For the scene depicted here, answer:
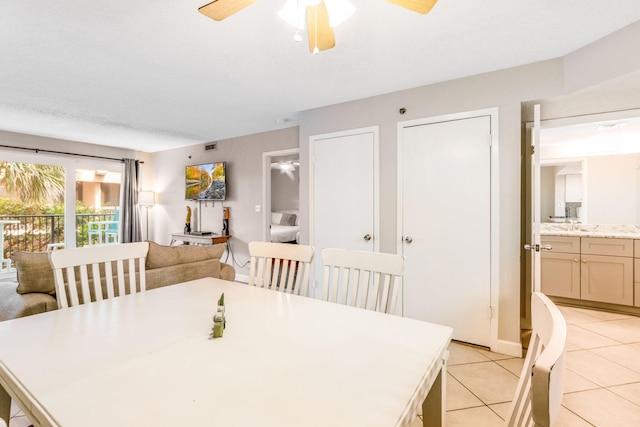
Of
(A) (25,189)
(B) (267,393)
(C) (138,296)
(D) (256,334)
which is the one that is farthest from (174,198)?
(B) (267,393)

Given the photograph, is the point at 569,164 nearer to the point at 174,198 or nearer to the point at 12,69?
the point at 12,69

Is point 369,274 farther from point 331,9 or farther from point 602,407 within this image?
point 602,407

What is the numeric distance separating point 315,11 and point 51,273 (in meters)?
2.40

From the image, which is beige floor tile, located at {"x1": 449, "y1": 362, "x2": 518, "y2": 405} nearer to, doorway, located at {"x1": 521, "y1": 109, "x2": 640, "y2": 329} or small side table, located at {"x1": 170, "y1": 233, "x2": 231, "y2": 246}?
doorway, located at {"x1": 521, "y1": 109, "x2": 640, "y2": 329}

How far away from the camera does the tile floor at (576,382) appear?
1.75m

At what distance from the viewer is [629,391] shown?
1980mm

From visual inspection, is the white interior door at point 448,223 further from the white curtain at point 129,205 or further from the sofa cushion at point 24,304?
the white curtain at point 129,205

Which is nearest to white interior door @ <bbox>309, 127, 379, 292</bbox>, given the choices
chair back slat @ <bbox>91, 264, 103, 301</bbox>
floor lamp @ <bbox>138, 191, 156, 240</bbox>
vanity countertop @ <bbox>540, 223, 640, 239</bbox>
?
chair back slat @ <bbox>91, 264, 103, 301</bbox>

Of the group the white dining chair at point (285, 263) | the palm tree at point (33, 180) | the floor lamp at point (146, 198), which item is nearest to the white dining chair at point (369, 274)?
the white dining chair at point (285, 263)

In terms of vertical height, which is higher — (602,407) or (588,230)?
(588,230)

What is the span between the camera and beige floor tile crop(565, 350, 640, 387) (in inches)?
82.7

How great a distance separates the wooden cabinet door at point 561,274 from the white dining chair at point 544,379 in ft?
11.9

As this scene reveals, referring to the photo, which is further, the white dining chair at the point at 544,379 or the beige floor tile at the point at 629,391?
the beige floor tile at the point at 629,391

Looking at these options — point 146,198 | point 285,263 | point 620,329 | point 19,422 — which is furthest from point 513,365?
point 146,198
